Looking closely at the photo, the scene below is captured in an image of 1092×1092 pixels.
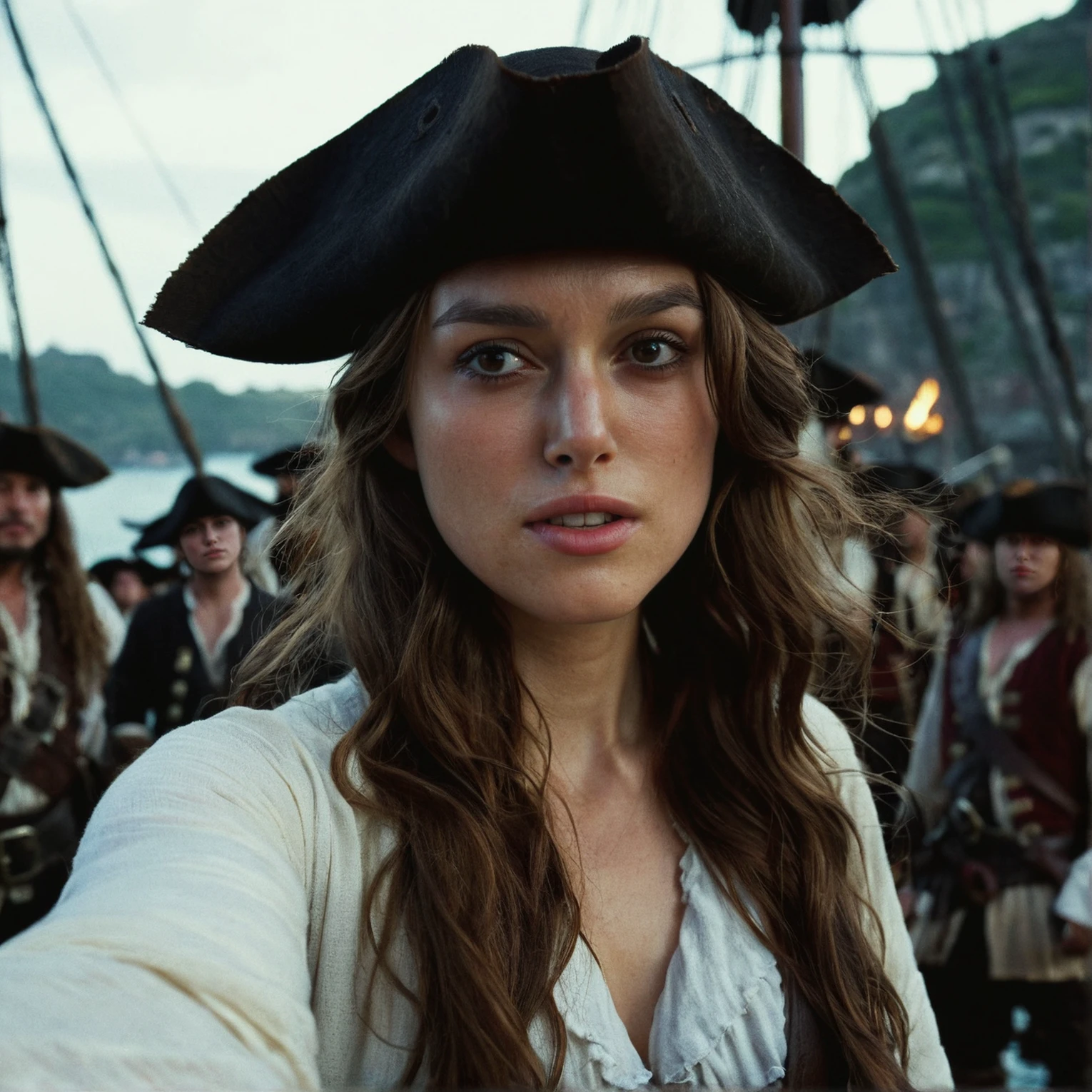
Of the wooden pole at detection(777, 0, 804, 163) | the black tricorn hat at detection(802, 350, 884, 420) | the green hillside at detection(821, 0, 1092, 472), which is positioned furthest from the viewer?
the green hillside at detection(821, 0, 1092, 472)

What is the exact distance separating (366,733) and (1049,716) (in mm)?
3792

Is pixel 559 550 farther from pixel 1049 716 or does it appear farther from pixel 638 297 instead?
pixel 1049 716

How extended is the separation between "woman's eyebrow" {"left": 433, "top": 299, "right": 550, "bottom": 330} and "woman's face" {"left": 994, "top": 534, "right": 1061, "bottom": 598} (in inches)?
155

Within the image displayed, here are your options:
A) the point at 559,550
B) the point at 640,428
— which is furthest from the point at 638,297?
the point at 559,550

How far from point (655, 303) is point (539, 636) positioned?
515mm

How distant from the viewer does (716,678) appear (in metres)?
1.88

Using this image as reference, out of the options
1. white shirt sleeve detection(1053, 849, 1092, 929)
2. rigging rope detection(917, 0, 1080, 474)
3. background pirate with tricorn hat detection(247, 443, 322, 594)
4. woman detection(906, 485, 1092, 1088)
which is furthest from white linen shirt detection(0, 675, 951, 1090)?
rigging rope detection(917, 0, 1080, 474)

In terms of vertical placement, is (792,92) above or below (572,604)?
above

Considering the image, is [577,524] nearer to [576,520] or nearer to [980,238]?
[576,520]

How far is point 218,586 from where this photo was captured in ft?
19.0

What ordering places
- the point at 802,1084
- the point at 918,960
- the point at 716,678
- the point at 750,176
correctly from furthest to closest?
A: the point at 918,960 < the point at 716,678 < the point at 750,176 < the point at 802,1084

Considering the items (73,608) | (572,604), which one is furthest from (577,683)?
(73,608)

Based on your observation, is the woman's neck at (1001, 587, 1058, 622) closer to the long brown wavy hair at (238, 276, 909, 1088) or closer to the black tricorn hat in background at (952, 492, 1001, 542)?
the black tricorn hat in background at (952, 492, 1001, 542)

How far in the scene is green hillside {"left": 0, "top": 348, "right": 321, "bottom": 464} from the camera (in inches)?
527
